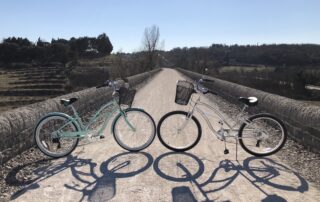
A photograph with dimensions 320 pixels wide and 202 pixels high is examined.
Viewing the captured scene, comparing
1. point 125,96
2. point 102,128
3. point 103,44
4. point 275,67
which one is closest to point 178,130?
point 125,96

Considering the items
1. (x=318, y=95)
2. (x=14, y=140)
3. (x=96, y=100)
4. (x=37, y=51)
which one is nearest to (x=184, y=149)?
(x=14, y=140)

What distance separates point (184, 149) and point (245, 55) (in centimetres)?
10292

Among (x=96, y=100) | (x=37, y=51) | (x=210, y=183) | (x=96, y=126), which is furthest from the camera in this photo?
(x=37, y=51)

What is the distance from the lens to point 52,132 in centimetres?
612

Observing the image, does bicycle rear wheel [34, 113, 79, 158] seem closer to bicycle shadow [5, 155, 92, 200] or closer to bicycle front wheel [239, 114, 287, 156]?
bicycle shadow [5, 155, 92, 200]

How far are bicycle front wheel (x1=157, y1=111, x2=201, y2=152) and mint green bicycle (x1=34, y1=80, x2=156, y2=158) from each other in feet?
0.69

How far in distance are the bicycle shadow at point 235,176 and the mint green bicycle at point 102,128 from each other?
2.08 ft

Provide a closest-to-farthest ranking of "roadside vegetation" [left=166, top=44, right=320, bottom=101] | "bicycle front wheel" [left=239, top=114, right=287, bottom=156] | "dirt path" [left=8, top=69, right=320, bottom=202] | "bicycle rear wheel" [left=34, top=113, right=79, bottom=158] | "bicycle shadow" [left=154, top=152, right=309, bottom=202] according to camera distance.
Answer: "dirt path" [left=8, top=69, right=320, bottom=202]
"bicycle shadow" [left=154, top=152, right=309, bottom=202]
"bicycle rear wheel" [left=34, top=113, right=79, bottom=158]
"bicycle front wheel" [left=239, top=114, right=287, bottom=156]
"roadside vegetation" [left=166, top=44, right=320, bottom=101]

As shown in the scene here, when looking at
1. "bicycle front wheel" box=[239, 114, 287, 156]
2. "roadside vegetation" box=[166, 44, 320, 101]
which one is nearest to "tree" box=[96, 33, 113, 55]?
"roadside vegetation" box=[166, 44, 320, 101]

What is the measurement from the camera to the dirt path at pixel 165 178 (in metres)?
4.37

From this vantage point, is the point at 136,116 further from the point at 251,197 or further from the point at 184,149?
the point at 251,197

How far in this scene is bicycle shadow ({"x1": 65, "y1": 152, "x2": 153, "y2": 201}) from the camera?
4.42 metres

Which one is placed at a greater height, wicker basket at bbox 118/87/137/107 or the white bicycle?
wicker basket at bbox 118/87/137/107

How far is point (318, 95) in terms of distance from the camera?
3105 centimetres
